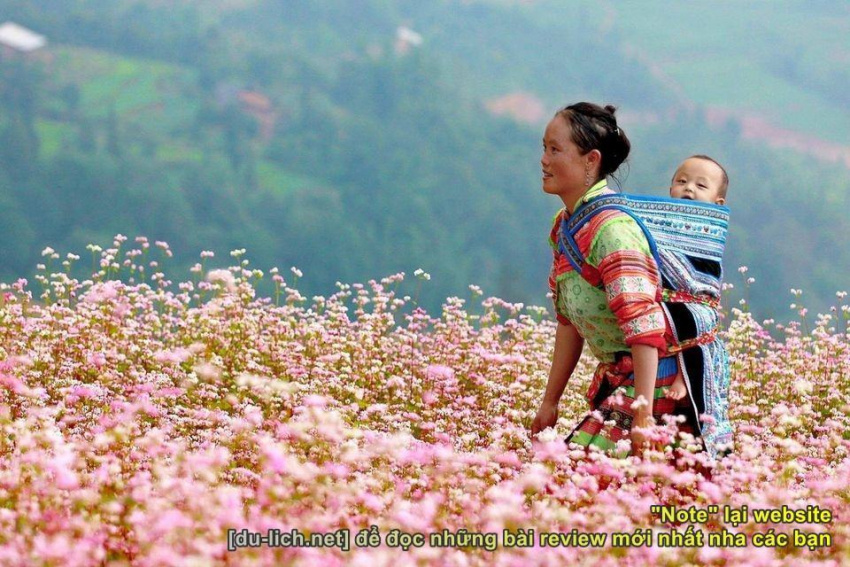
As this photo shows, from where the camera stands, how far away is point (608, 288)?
4.58m

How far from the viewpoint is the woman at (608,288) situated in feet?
14.9

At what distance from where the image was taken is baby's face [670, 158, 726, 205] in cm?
493

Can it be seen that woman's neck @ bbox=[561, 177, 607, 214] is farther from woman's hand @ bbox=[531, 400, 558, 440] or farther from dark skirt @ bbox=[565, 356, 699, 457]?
woman's hand @ bbox=[531, 400, 558, 440]

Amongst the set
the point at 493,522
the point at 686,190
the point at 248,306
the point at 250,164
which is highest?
the point at 250,164

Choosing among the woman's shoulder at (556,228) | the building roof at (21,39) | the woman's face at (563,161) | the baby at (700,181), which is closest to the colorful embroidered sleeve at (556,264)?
the woman's shoulder at (556,228)

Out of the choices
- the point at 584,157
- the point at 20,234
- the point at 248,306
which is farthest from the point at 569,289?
the point at 20,234

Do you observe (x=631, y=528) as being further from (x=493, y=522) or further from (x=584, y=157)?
(x=584, y=157)

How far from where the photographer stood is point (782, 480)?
13.9 feet

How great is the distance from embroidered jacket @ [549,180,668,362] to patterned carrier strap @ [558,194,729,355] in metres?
0.04

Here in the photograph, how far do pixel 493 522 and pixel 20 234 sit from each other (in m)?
115

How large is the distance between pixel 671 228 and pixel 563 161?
0.54m

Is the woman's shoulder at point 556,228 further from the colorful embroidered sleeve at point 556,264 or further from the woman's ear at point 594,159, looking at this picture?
the woman's ear at point 594,159

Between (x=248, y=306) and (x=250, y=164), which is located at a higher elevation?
(x=250, y=164)

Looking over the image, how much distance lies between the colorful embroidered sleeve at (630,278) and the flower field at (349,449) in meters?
0.49
